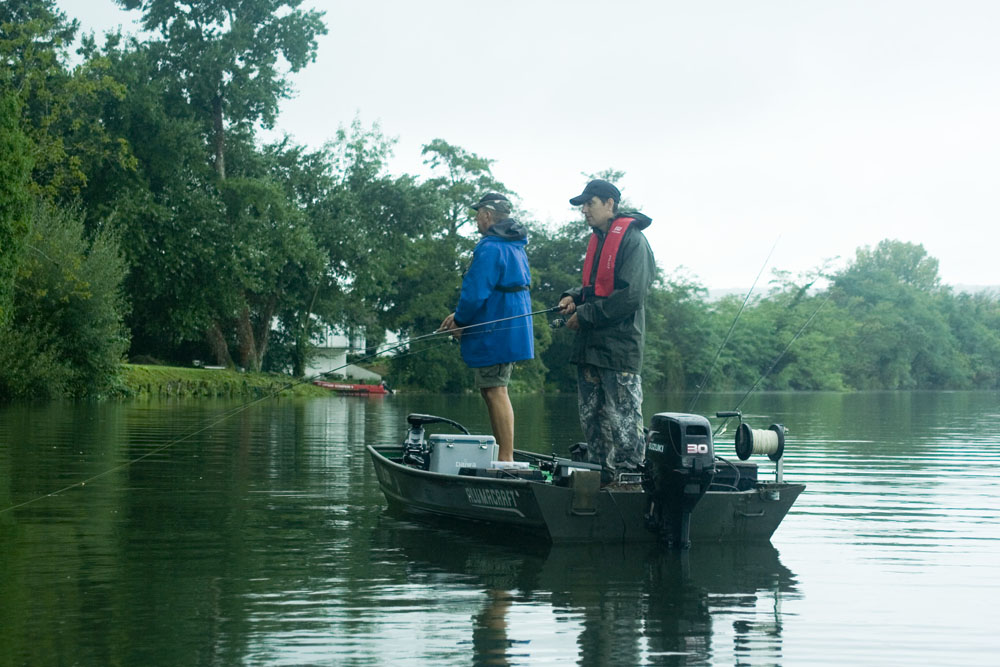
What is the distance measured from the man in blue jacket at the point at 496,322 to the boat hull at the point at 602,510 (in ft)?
3.66

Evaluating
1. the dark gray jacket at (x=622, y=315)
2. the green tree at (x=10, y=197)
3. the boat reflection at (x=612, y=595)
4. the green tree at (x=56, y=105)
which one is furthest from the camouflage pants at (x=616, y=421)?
the green tree at (x=56, y=105)

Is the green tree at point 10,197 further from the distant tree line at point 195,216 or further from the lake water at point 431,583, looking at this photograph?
the lake water at point 431,583

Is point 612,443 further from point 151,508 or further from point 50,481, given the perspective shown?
point 50,481

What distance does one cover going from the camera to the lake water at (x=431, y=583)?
16.4 ft

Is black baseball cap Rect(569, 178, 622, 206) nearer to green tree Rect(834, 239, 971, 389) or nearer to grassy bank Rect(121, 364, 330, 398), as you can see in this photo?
grassy bank Rect(121, 364, 330, 398)

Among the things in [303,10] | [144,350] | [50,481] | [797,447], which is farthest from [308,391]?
[50,481]

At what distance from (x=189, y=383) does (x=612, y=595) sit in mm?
35721

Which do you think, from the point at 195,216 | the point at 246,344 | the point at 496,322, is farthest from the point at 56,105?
the point at 496,322

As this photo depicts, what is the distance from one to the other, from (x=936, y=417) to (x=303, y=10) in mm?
29564

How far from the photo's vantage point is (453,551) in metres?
7.66

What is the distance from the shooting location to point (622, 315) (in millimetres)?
8109

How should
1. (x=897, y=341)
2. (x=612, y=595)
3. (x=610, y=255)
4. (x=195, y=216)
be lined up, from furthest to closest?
(x=897, y=341) → (x=195, y=216) → (x=610, y=255) → (x=612, y=595)

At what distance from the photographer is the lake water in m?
4.99

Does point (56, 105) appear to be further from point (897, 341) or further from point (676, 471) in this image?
point (897, 341)
